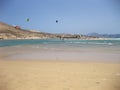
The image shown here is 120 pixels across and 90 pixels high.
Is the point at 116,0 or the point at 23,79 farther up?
the point at 116,0

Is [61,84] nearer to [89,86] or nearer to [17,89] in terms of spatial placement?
[89,86]

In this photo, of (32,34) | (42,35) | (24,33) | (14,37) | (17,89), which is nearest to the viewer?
(17,89)

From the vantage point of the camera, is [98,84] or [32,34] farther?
[32,34]

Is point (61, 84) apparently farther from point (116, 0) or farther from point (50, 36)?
point (50, 36)

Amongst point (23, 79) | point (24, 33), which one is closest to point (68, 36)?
point (24, 33)

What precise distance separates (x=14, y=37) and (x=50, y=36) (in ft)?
49.9

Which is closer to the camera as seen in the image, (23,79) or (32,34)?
(23,79)

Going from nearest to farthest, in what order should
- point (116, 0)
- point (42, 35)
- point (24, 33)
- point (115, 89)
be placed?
point (116, 0) < point (115, 89) < point (24, 33) < point (42, 35)

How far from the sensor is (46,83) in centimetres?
220

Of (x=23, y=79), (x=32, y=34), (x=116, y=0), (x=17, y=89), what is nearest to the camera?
(x=116, y=0)

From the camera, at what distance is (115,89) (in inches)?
65.2

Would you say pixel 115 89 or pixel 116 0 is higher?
pixel 116 0

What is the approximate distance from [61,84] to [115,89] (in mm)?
618

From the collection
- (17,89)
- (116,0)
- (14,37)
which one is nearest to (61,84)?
(17,89)
